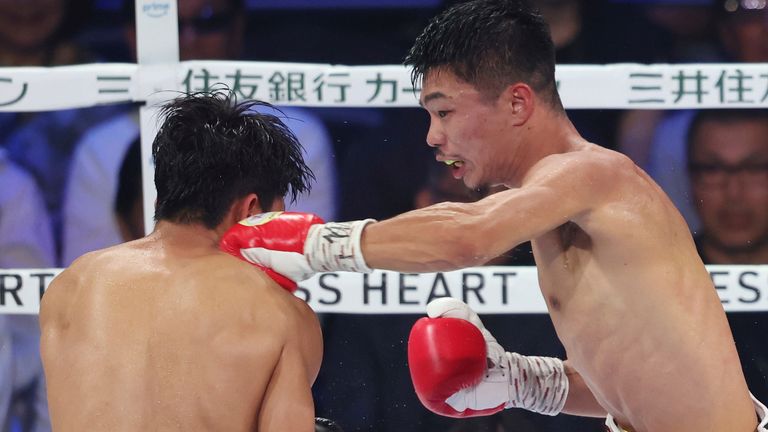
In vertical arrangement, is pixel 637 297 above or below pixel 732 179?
below

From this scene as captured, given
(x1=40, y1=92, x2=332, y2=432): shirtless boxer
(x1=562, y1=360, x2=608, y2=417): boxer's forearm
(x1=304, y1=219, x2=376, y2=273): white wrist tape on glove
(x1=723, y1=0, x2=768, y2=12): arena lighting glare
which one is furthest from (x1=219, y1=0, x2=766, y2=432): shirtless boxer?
(x1=723, y1=0, x2=768, y2=12): arena lighting glare

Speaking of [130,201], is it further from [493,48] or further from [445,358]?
[493,48]

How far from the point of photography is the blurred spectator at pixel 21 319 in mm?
3215

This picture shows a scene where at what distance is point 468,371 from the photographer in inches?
85.3

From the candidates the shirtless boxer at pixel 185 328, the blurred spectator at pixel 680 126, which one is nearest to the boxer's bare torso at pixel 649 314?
the shirtless boxer at pixel 185 328

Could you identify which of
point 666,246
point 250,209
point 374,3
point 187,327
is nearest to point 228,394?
point 187,327

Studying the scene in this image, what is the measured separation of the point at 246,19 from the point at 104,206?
78cm

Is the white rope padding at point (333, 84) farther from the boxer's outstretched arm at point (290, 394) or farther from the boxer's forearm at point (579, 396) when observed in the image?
the boxer's outstretched arm at point (290, 394)

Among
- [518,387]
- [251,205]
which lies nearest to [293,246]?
[251,205]

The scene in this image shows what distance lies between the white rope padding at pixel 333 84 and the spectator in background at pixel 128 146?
8cm

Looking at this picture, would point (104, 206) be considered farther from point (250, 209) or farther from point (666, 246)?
point (666, 246)

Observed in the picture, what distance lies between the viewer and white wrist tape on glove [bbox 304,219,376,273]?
1.67 metres

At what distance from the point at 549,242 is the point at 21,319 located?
2045 millimetres

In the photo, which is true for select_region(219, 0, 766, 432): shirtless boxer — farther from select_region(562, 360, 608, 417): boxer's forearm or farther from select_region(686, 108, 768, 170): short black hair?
select_region(686, 108, 768, 170): short black hair
